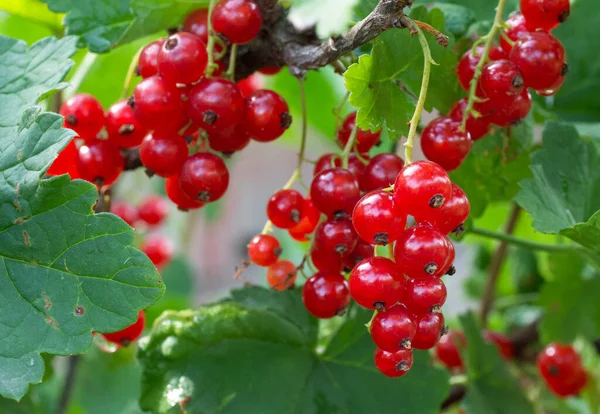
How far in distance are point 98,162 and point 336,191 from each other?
0.25m

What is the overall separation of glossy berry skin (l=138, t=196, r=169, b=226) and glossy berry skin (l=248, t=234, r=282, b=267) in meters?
0.89

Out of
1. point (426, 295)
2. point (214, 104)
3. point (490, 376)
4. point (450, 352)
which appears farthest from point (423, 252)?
point (450, 352)

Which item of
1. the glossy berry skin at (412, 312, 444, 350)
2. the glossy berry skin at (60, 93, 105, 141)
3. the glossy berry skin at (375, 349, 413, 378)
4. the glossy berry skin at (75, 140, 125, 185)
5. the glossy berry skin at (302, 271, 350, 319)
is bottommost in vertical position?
the glossy berry skin at (302, 271, 350, 319)

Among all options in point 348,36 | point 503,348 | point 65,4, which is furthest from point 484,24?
point 503,348

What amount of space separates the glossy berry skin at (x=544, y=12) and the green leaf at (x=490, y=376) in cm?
53

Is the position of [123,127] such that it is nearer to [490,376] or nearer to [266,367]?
[266,367]

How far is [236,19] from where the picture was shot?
681mm

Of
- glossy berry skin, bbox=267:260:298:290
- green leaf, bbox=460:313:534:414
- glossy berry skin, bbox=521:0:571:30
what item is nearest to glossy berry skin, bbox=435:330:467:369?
green leaf, bbox=460:313:534:414

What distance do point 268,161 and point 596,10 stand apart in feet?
14.0

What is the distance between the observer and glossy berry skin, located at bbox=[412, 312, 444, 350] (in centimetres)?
56

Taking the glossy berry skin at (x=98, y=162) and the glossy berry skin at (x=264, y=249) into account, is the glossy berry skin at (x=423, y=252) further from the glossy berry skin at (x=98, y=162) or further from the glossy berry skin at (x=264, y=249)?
the glossy berry skin at (x=98, y=162)

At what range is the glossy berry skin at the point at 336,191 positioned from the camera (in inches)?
25.2

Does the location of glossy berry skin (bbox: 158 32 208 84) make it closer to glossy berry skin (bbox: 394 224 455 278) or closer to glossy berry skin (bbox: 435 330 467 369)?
glossy berry skin (bbox: 394 224 455 278)

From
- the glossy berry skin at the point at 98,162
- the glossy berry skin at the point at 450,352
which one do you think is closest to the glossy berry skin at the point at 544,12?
the glossy berry skin at the point at 98,162
